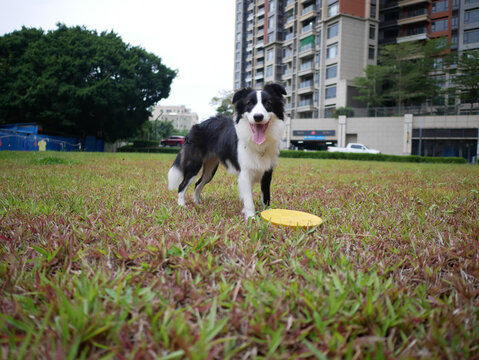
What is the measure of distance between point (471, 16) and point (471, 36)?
2.21 m

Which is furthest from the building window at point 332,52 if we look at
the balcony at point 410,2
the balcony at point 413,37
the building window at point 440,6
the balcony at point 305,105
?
the building window at point 440,6

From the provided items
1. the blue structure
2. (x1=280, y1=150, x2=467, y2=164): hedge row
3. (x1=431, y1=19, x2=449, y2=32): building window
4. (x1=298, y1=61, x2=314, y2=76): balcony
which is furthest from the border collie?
(x1=431, y1=19, x2=449, y2=32): building window

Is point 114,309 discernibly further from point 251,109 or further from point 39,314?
point 251,109

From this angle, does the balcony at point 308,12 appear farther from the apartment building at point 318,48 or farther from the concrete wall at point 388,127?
the concrete wall at point 388,127

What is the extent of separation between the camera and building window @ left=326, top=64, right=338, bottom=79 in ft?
129

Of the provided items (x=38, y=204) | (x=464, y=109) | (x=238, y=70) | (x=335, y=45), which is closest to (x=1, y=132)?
(x=38, y=204)

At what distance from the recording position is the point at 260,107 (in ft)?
9.98

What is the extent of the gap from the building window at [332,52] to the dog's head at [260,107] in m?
40.3

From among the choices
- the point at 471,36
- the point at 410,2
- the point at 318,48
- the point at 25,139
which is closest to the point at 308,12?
the point at 318,48

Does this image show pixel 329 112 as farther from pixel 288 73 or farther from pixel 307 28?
pixel 307 28

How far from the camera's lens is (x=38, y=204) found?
3.13 meters

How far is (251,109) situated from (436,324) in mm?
2367

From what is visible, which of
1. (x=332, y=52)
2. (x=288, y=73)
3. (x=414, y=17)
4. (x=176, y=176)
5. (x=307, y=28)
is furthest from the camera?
(x=288, y=73)

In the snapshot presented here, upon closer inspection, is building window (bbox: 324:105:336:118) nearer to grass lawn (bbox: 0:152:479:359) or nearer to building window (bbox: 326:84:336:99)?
building window (bbox: 326:84:336:99)
